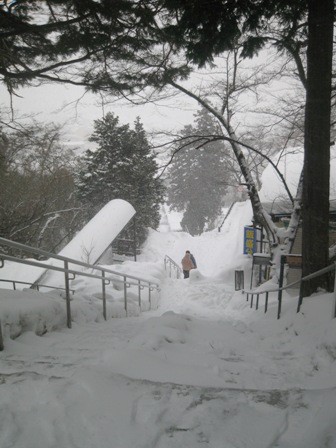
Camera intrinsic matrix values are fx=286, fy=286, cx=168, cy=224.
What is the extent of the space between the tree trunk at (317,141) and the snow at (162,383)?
1062mm

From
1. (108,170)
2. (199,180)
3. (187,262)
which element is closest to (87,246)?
(187,262)

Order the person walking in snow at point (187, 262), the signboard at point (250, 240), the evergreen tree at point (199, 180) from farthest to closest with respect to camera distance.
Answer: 1. the evergreen tree at point (199, 180)
2. the person walking in snow at point (187, 262)
3. the signboard at point (250, 240)

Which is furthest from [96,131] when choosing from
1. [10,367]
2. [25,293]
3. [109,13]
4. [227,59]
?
[10,367]

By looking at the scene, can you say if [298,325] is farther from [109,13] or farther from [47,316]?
[109,13]

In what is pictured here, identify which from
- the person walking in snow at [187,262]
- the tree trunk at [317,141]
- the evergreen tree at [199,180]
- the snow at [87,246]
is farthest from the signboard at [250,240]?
the evergreen tree at [199,180]

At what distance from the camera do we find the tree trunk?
179 inches

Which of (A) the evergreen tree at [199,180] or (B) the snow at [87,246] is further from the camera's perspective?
(A) the evergreen tree at [199,180]

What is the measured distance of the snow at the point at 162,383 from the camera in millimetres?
1490

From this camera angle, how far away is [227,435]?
4.99 ft

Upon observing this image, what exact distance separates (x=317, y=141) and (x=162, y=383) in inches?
175

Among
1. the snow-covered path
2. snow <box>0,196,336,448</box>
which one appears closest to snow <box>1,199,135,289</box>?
snow <box>0,196,336,448</box>

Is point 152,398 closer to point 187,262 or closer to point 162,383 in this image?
point 162,383

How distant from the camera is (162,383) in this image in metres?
1.99

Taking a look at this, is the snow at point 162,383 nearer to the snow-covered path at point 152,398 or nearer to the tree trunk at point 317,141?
the snow-covered path at point 152,398
